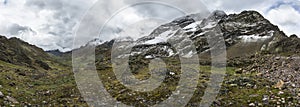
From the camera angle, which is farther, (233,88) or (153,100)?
(233,88)

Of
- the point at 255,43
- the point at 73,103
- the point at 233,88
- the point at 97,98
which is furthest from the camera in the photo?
the point at 255,43

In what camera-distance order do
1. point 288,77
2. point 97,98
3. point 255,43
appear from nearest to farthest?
1. point 97,98
2. point 288,77
3. point 255,43

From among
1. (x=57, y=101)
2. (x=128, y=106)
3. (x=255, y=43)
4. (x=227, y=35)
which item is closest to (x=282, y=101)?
(x=128, y=106)

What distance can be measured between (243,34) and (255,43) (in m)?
22.4

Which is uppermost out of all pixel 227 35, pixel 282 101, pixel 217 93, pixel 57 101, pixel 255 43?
pixel 227 35

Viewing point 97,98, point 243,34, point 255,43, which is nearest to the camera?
point 97,98

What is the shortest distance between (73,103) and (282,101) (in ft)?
57.0

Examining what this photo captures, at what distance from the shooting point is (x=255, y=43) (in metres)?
155

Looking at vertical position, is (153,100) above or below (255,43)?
below

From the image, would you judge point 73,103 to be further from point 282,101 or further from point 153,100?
point 282,101

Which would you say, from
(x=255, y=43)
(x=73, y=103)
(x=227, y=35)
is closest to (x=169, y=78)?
(x=73, y=103)

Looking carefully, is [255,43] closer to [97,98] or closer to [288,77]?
[288,77]

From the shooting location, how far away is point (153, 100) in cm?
2728

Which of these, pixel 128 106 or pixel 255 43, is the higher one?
pixel 255 43
